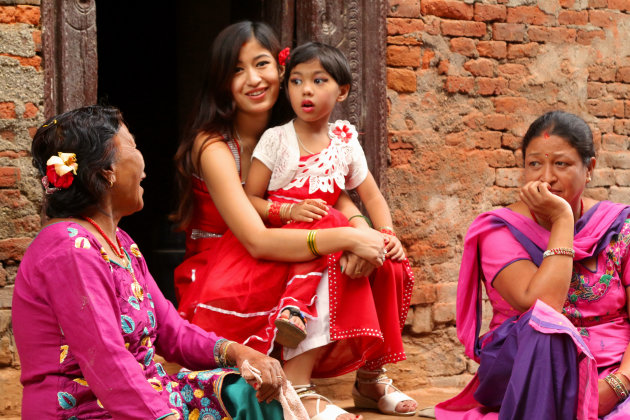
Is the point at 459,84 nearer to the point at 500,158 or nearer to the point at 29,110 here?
the point at 500,158

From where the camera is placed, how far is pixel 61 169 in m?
2.30

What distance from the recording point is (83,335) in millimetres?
2227

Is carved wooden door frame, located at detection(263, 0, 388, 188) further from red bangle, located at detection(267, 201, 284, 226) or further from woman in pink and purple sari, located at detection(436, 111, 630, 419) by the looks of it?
woman in pink and purple sari, located at detection(436, 111, 630, 419)

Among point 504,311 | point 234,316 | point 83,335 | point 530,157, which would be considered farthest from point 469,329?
point 83,335

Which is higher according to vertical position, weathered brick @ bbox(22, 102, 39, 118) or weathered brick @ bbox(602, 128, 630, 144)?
weathered brick @ bbox(22, 102, 39, 118)

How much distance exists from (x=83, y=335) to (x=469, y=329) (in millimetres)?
1672

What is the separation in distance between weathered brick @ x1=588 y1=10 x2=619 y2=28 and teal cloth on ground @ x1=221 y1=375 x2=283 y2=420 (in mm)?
3477

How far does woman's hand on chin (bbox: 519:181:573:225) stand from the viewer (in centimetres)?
303

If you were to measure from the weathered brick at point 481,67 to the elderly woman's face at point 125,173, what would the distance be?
261 cm

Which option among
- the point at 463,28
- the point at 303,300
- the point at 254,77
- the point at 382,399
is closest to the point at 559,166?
the point at 303,300

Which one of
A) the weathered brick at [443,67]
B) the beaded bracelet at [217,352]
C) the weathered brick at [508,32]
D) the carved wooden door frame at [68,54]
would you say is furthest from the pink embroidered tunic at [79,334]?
the weathered brick at [508,32]

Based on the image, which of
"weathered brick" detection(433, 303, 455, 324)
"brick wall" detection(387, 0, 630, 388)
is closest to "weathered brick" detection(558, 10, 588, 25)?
"brick wall" detection(387, 0, 630, 388)

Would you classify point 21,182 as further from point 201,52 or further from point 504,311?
point 201,52

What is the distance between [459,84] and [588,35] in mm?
949
